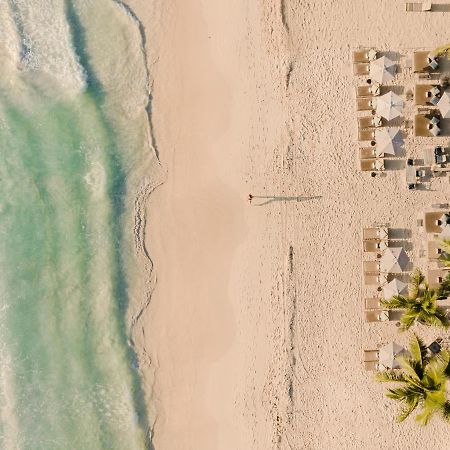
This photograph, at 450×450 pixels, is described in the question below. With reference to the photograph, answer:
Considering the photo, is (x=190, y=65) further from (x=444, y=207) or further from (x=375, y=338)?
(x=375, y=338)

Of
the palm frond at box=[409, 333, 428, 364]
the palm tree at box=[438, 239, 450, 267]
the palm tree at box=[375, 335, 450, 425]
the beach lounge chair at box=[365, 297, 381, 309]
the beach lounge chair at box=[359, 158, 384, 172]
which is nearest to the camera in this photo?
the palm tree at box=[375, 335, 450, 425]

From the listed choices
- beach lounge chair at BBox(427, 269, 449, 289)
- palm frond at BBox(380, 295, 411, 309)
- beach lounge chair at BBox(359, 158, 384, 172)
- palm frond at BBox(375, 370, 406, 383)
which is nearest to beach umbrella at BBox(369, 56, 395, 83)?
beach lounge chair at BBox(359, 158, 384, 172)

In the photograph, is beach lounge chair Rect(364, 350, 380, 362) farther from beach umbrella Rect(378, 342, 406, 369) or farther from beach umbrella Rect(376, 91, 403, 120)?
beach umbrella Rect(376, 91, 403, 120)

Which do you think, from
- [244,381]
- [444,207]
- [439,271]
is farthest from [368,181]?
[244,381]

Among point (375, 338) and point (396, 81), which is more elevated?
point (396, 81)

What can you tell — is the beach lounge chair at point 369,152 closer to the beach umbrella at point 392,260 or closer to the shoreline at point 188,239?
the beach umbrella at point 392,260

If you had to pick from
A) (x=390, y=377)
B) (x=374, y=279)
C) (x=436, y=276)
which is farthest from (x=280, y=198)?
(x=390, y=377)

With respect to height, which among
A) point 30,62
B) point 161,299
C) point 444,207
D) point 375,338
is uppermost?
point 30,62
